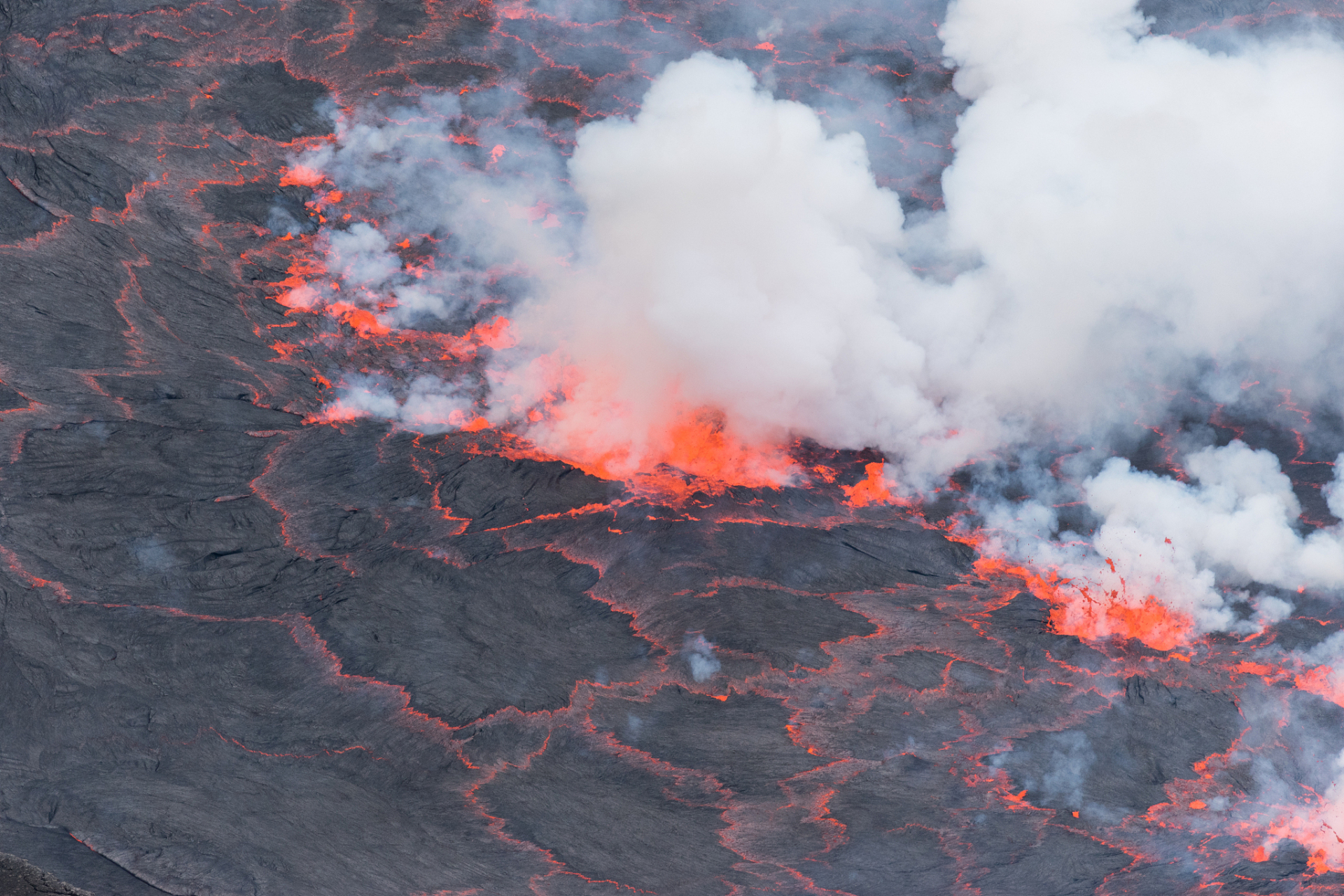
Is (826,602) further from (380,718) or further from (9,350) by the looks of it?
(9,350)

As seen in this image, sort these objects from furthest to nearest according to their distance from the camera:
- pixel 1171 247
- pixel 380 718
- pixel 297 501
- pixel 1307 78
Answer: pixel 1307 78, pixel 1171 247, pixel 297 501, pixel 380 718

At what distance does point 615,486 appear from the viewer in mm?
10719

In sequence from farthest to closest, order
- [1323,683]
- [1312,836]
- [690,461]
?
1. [690,461]
2. [1323,683]
3. [1312,836]

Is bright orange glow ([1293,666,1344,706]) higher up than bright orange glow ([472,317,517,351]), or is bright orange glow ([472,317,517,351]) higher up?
bright orange glow ([472,317,517,351])

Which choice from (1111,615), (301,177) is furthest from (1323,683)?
(301,177)

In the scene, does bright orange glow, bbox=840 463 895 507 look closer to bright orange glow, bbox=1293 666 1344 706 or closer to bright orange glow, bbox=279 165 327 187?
bright orange glow, bbox=1293 666 1344 706

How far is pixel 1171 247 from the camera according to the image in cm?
1185

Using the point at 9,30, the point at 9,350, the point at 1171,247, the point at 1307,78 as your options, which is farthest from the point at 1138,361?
the point at 9,30

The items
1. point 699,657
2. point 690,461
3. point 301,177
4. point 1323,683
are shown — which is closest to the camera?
point 699,657

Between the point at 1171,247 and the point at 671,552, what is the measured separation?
7.13m

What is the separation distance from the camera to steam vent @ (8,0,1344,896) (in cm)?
941

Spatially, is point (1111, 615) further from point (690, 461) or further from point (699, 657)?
point (690, 461)

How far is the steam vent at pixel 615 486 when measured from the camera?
9.41 meters

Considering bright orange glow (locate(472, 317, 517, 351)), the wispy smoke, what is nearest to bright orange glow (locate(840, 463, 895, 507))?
the wispy smoke
